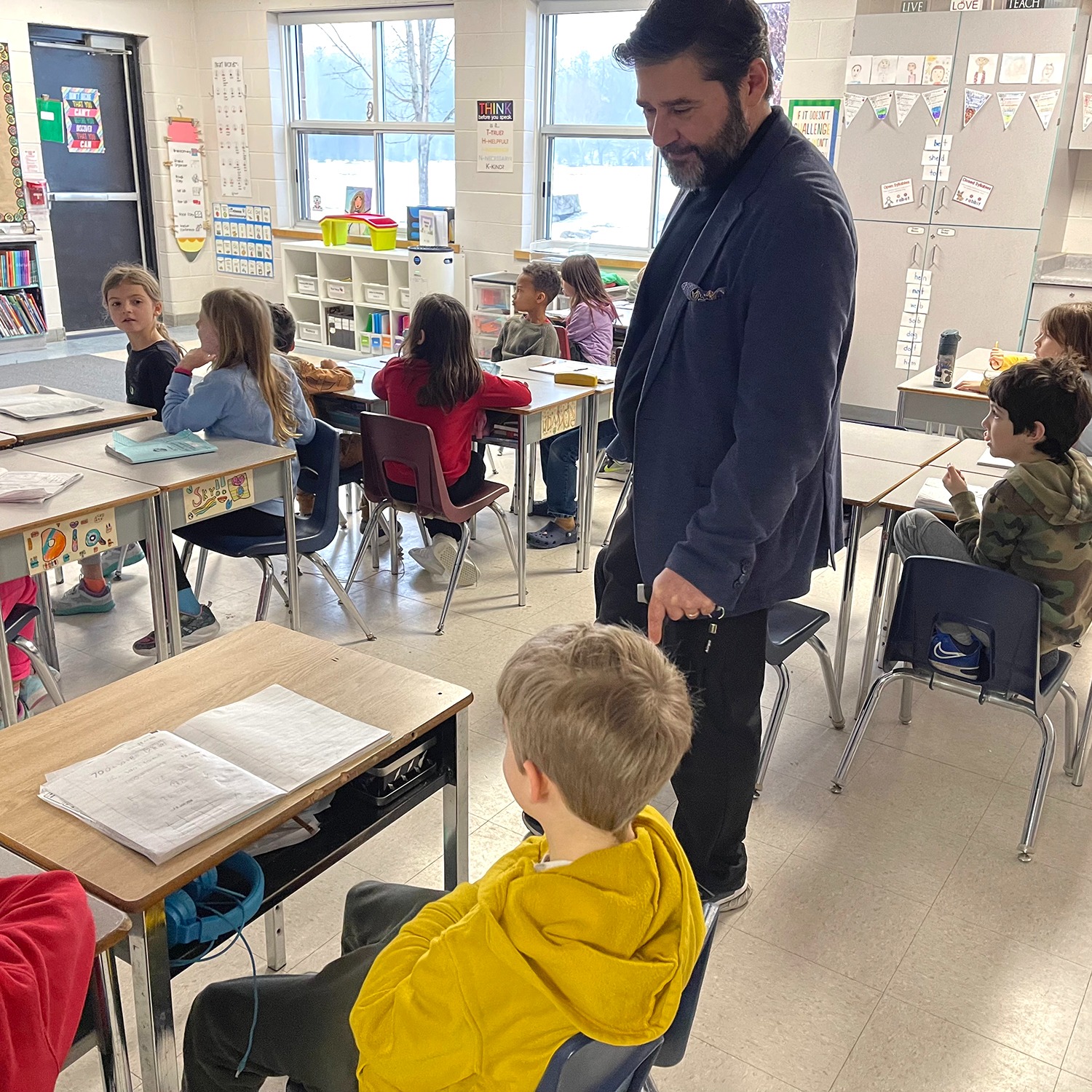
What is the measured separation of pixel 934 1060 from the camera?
5.72 ft

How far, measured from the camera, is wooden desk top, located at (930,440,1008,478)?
2.97m

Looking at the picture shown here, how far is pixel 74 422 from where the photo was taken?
3.21 metres

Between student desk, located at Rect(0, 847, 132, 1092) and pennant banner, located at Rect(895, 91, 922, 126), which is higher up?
pennant banner, located at Rect(895, 91, 922, 126)

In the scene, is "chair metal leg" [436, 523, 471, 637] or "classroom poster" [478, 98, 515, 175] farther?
"classroom poster" [478, 98, 515, 175]

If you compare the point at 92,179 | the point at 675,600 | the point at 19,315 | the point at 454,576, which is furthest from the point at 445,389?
the point at 92,179

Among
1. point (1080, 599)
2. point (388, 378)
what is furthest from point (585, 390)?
point (1080, 599)

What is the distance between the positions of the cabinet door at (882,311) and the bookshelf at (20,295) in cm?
589

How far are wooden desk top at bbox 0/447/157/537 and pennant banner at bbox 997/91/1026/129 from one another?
15.5 ft

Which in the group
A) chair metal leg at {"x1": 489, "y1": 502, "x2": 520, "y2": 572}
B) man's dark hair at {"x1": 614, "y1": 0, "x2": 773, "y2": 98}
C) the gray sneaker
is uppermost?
man's dark hair at {"x1": 614, "y1": 0, "x2": 773, "y2": 98}

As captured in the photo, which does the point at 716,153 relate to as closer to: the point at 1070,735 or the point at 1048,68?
the point at 1070,735

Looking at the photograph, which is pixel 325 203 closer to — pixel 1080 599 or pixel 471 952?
pixel 1080 599

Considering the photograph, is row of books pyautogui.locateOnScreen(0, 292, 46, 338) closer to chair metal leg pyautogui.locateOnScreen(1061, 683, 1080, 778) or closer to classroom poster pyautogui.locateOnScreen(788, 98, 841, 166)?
classroom poster pyautogui.locateOnScreen(788, 98, 841, 166)

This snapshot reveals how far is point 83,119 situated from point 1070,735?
832cm

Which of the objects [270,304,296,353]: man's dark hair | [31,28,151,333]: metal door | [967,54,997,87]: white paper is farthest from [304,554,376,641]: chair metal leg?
[31,28,151,333]: metal door
